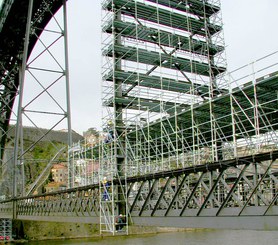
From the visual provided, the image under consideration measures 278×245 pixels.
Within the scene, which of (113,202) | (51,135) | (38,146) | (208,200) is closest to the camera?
(208,200)

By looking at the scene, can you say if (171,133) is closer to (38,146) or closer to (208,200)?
(208,200)

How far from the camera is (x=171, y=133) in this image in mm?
19781

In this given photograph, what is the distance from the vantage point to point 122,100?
891 inches

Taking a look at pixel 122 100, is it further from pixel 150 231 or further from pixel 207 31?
pixel 150 231

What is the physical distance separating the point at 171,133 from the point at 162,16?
9767 millimetres

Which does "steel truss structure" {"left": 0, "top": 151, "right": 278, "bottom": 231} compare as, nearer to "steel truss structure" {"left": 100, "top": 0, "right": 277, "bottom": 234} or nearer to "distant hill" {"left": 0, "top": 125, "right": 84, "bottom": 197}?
"steel truss structure" {"left": 100, "top": 0, "right": 277, "bottom": 234}

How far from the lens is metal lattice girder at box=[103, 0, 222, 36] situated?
23.9m

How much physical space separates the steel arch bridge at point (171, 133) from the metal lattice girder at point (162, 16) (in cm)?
7

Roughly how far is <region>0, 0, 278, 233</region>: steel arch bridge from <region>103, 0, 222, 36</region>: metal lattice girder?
2.6 inches

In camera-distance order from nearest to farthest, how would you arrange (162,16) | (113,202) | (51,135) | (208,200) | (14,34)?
(208,200) → (113,202) → (162,16) → (14,34) → (51,135)

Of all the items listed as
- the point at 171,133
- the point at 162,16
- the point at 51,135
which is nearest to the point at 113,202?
the point at 171,133

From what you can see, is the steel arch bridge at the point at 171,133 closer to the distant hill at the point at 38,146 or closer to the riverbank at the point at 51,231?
the riverbank at the point at 51,231

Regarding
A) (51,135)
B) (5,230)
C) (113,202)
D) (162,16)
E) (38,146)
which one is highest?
(51,135)

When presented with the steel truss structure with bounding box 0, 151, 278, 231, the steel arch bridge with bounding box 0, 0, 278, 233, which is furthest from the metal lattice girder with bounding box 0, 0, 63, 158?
the steel truss structure with bounding box 0, 151, 278, 231
